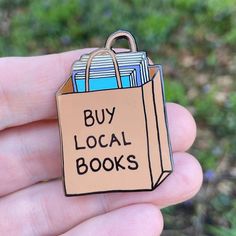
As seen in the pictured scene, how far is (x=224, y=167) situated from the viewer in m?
2.03

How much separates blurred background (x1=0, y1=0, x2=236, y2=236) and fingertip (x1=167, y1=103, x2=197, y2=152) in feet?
2.15

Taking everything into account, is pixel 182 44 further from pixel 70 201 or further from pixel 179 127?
pixel 70 201

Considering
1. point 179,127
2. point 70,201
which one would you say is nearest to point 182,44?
point 179,127

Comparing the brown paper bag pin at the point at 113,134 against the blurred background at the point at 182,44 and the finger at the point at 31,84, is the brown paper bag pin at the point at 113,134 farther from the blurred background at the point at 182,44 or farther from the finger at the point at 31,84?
the blurred background at the point at 182,44

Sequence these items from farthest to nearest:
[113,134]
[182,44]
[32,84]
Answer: [182,44] < [32,84] < [113,134]

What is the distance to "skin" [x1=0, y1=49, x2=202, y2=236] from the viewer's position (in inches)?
48.1

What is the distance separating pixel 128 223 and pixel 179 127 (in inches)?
10.1

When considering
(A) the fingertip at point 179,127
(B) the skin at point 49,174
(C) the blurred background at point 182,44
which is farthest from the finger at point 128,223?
(C) the blurred background at point 182,44

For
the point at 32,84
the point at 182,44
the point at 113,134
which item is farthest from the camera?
the point at 182,44

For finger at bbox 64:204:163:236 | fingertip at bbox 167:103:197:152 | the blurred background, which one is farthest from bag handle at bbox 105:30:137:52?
the blurred background

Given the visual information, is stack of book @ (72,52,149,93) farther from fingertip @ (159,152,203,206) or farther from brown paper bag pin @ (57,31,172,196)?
fingertip @ (159,152,203,206)

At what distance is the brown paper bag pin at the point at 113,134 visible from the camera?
1.18 meters

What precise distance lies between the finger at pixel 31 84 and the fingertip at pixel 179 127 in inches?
9.6

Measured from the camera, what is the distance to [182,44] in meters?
2.50
